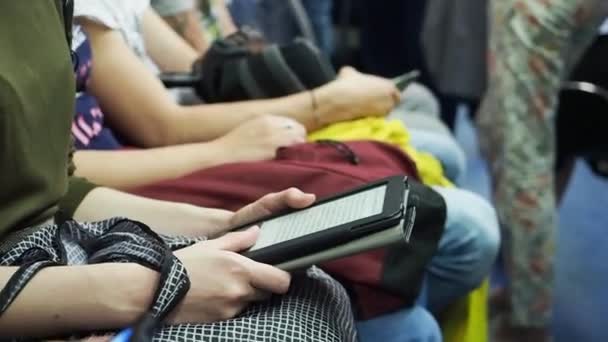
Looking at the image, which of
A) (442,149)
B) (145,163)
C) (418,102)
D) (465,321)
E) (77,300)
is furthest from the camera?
(418,102)

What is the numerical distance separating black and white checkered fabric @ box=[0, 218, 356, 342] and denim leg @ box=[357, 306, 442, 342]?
0.40ft

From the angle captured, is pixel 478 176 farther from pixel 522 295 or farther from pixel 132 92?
pixel 132 92

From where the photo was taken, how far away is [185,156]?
941 millimetres

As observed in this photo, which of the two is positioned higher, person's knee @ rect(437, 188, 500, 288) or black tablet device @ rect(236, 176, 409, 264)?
black tablet device @ rect(236, 176, 409, 264)

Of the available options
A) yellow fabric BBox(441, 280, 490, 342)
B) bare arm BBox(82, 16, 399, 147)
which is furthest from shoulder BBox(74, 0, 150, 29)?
yellow fabric BBox(441, 280, 490, 342)

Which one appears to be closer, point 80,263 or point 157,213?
point 80,263

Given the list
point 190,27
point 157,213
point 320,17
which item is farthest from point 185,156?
point 320,17

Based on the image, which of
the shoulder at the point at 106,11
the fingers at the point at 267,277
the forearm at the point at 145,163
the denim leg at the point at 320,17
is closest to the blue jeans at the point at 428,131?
the forearm at the point at 145,163

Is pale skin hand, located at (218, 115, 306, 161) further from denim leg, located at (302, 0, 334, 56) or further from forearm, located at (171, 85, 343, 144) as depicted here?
denim leg, located at (302, 0, 334, 56)

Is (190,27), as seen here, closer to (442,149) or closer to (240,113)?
(240,113)

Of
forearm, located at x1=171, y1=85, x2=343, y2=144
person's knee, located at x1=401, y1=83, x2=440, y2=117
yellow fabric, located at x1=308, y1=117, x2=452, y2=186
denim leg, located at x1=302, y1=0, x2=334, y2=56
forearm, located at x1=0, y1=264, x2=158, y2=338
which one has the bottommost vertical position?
denim leg, located at x1=302, y1=0, x2=334, y2=56

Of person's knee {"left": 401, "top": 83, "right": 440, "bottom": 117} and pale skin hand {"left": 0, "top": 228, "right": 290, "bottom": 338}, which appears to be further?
person's knee {"left": 401, "top": 83, "right": 440, "bottom": 117}

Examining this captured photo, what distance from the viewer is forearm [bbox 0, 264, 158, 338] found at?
563 mm

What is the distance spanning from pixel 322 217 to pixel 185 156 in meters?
0.32
